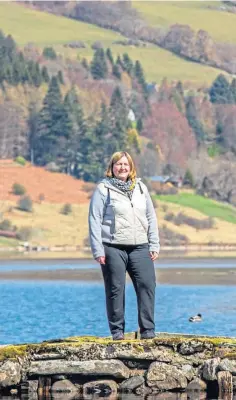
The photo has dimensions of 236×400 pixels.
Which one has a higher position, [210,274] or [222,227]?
[210,274]

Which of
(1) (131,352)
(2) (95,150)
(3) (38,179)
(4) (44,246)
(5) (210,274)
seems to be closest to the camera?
(1) (131,352)

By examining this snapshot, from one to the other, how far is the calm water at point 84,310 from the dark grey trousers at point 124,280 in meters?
8.85

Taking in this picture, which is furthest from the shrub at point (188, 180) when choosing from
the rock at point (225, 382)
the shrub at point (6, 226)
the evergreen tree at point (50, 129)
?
the rock at point (225, 382)

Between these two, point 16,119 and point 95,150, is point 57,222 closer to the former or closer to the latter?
point 95,150

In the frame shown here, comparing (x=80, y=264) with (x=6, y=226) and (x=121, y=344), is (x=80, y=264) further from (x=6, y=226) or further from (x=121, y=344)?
(x=121, y=344)

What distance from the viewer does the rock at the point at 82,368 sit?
17797 mm

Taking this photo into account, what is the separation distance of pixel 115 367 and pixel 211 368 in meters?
1.16

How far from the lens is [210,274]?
72.1 meters

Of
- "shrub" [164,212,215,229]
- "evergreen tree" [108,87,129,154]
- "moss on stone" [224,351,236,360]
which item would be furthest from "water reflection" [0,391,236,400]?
"evergreen tree" [108,87,129,154]

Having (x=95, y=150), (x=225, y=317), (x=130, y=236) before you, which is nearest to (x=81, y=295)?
(x=225, y=317)

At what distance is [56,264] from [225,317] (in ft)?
154

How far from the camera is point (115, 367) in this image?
17.8 metres

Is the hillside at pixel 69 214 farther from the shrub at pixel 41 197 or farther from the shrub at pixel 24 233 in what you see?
the shrub at pixel 24 233

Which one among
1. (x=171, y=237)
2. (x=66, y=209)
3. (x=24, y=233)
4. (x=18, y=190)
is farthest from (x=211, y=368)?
(x=18, y=190)
